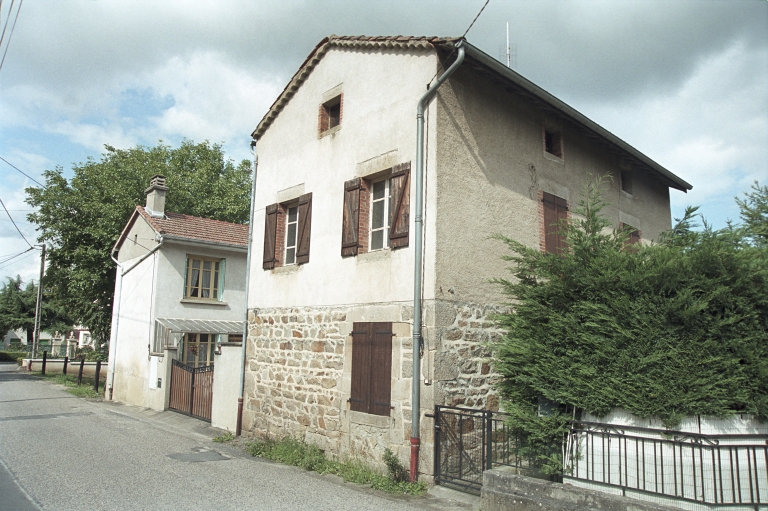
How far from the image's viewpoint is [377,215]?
370 inches

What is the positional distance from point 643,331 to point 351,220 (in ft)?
16.3

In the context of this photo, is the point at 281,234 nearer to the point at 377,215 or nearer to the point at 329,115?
the point at 329,115

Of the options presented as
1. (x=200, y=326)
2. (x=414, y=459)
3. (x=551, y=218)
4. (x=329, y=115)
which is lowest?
(x=414, y=459)

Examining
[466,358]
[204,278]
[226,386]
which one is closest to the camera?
[466,358]

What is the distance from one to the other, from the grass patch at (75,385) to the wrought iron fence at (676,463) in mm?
18176

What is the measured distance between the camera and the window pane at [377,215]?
9.30 metres

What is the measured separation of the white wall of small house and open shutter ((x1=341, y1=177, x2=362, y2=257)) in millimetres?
166

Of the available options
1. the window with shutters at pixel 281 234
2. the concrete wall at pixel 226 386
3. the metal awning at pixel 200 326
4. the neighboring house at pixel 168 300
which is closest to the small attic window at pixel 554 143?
the window with shutters at pixel 281 234

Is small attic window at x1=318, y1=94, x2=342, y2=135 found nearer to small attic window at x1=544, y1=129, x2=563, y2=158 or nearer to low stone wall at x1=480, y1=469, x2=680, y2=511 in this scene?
small attic window at x1=544, y1=129, x2=563, y2=158

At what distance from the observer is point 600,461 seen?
600cm

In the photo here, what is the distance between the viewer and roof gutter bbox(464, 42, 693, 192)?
327 inches

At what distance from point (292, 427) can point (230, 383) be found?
109 inches

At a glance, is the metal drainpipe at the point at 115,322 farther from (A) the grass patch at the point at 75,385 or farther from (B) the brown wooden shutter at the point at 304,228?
(B) the brown wooden shutter at the point at 304,228

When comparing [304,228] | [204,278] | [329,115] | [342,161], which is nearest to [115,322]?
[204,278]
